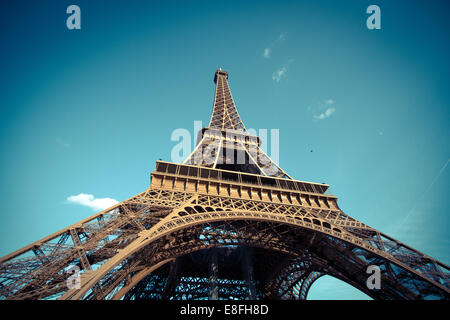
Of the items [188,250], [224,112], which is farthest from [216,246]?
[224,112]

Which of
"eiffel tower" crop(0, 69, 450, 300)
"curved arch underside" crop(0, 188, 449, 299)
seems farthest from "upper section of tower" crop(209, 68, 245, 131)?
"curved arch underside" crop(0, 188, 449, 299)

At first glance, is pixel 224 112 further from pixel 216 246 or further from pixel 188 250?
pixel 188 250

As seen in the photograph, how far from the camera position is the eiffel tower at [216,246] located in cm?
801

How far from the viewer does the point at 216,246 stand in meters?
15.8

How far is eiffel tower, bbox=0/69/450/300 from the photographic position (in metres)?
8.01

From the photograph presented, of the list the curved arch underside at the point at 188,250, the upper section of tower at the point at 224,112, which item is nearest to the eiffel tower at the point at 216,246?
the curved arch underside at the point at 188,250

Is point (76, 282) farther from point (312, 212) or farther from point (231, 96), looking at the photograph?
point (231, 96)

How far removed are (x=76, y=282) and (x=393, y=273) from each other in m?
14.0

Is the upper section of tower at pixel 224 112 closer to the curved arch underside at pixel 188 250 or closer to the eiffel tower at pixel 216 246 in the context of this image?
the eiffel tower at pixel 216 246

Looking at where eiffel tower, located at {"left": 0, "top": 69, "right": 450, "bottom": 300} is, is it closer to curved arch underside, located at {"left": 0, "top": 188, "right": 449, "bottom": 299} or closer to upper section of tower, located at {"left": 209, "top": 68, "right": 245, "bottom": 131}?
curved arch underside, located at {"left": 0, "top": 188, "right": 449, "bottom": 299}

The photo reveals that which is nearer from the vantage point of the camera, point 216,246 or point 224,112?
point 216,246

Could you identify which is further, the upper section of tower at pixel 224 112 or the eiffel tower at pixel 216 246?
the upper section of tower at pixel 224 112

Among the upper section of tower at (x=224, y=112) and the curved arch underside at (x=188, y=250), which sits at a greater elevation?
the upper section of tower at (x=224, y=112)
